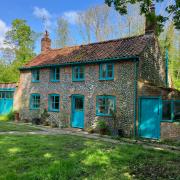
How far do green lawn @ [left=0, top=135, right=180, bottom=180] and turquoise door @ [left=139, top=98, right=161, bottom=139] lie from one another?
527cm

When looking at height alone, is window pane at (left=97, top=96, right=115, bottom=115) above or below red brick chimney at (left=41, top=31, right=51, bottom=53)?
below

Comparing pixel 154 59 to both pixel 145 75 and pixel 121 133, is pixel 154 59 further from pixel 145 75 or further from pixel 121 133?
pixel 121 133

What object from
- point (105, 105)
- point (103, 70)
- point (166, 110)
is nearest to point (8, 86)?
point (103, 70)

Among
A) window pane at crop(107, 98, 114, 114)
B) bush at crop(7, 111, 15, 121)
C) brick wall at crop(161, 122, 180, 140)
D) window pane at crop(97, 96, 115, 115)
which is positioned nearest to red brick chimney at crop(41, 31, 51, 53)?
bush at crop(7, 111, 15, 121)

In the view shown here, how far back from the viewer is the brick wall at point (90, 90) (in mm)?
18969

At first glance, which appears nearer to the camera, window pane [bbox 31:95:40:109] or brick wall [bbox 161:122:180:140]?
brick wall [bbox 161:122:180:140]

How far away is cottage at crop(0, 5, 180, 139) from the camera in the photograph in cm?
1791

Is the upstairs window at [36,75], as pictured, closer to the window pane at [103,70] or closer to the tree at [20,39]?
the window pane at [103,70]

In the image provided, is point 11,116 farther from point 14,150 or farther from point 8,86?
point 14,150

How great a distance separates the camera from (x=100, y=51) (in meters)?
22.4

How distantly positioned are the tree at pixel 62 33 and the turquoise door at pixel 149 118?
27.5 metres

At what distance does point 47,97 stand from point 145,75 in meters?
9.61

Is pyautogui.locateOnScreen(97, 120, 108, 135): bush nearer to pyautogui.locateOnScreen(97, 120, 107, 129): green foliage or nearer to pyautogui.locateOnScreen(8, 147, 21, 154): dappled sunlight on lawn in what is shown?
pyautogui.locateOnScreen(97, 120, 107, 129): green foliage

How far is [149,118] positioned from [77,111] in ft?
21.4
